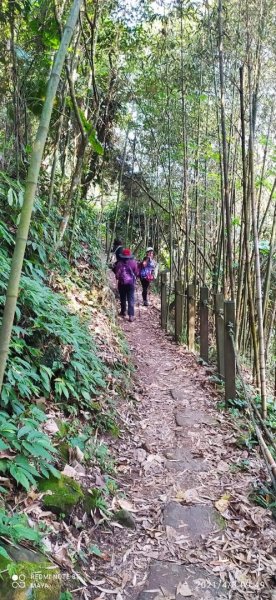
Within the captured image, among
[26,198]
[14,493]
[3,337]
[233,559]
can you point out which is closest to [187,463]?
[233,559]

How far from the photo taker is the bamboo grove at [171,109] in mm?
4113

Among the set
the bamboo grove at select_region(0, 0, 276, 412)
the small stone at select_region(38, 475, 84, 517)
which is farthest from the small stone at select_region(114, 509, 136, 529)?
the bamboo grove at select_region(0, 0, 276, 412)

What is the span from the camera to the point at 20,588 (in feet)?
4.75

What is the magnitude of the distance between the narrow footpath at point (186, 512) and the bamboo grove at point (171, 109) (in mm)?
717

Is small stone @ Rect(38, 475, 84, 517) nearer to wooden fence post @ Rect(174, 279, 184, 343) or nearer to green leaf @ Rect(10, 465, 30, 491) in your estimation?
green leaf @ Rect(10, 465, 30, 491)

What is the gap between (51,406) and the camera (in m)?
2.76

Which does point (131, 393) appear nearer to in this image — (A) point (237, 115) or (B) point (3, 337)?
(B) point (3, 337)

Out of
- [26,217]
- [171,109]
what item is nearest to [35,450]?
[26,217]

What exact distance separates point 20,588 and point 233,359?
3.07 m

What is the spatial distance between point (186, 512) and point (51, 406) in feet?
3.54

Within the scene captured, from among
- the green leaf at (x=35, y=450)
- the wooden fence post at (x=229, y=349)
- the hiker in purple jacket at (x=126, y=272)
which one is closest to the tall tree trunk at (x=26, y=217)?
the green leaf at (x=35, y=450)

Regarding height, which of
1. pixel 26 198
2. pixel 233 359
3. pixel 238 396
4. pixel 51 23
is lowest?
pixel 238 396

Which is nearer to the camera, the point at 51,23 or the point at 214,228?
the point at 51,23

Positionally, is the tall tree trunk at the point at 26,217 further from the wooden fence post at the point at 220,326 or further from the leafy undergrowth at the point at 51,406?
the wooden fence post at the point at 220,326
